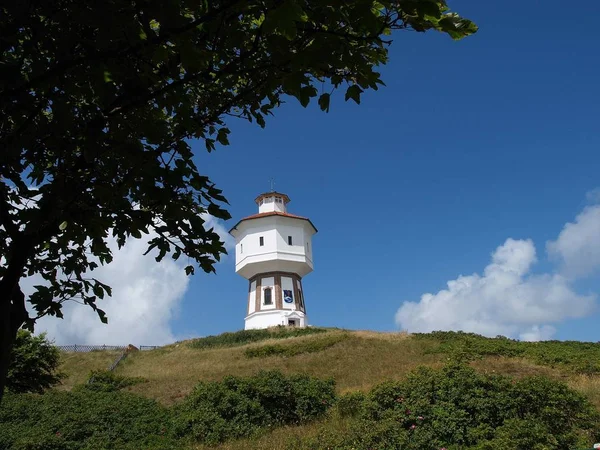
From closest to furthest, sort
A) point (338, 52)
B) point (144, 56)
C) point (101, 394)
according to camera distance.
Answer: point (338, 52) < point (144, 56) < point (101, 394)

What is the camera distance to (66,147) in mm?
3666

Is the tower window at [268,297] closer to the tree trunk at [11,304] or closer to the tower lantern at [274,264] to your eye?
the tower lantern at [274,264]

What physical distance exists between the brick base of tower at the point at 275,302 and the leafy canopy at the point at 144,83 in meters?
42.0

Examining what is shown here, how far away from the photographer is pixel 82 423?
43.1 ft

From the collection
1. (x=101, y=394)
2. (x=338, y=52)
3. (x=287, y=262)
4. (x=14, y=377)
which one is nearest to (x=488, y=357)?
(x=101, y=394)

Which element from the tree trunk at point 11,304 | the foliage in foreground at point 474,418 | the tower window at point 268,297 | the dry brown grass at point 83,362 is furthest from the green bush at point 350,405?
the tower window at point 268,297

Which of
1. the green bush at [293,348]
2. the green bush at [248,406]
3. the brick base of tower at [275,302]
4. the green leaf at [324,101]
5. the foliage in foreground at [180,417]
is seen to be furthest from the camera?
the brick base of tower at [275,302]

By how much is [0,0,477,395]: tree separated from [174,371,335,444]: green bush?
889cm

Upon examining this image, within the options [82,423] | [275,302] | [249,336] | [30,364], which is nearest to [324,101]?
[82,423]

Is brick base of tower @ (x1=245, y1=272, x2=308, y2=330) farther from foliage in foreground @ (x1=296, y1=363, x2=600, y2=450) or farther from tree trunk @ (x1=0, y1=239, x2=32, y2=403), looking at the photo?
tree trunk @ (x1=0, y1=239, x2=32, y2=403)

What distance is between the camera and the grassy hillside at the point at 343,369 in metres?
9.94

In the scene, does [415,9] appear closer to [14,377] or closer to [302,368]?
[14,377]

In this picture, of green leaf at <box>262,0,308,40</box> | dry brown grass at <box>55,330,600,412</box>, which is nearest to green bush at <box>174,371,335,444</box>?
dry brown grass at <box>55,330,600,412</box>

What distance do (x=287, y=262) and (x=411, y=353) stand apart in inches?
881
